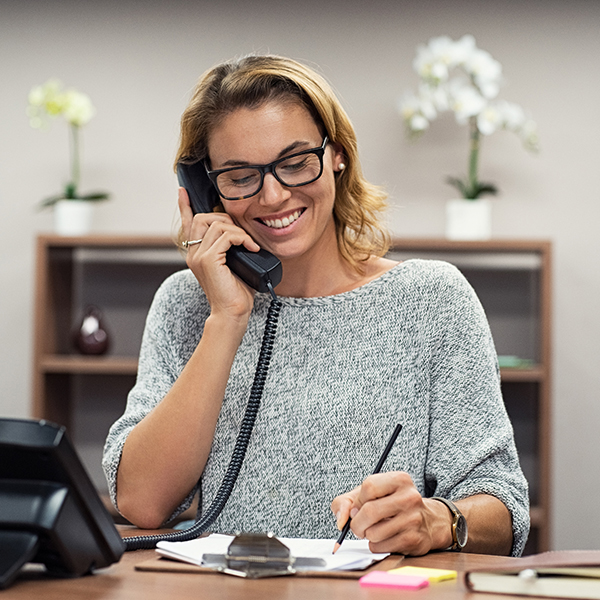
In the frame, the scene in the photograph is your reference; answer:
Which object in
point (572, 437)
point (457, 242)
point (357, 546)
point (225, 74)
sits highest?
point (225, 74)

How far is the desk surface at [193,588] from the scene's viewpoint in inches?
30.0

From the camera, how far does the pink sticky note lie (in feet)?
2.62

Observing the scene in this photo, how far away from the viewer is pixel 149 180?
3314 millimetres

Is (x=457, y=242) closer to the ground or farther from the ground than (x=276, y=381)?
farther from the ground

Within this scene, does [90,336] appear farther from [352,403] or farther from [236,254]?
[352,403]

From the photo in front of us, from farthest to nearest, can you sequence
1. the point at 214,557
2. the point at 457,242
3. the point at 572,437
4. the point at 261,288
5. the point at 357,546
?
the point at 572,437
the point at 457,242
the point at 261,288
the point at 357,546
the point at 214,557

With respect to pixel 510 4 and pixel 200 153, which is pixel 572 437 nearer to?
pixel 510 4

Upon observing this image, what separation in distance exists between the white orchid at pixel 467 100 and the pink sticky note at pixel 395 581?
2.35m

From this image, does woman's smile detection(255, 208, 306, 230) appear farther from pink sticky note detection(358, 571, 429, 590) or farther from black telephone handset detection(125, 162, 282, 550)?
pink sticky note detection(358, 571, 429, 590)

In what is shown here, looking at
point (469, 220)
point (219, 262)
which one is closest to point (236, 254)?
point (219, 262)

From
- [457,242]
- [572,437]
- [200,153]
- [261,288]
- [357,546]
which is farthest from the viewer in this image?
[572,437]

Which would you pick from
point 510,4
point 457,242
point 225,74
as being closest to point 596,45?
point 510,4

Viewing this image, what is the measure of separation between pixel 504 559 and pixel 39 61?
3.05m

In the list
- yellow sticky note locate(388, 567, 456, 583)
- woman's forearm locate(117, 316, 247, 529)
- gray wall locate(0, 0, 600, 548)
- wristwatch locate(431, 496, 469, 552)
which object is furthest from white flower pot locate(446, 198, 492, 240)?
yellow sticky note locate(388, 567, 456, 583)
